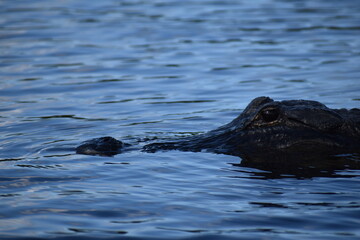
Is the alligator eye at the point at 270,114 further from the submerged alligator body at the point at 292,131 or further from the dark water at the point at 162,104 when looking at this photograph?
the dark water at the point at 162,104

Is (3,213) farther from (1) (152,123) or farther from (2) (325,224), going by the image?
(1) (152,123)

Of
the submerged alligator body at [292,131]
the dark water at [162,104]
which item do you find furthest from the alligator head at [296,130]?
the dark water at [162,104]

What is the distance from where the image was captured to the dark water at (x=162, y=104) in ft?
17.9

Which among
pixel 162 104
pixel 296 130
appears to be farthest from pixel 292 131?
pixel 162 104

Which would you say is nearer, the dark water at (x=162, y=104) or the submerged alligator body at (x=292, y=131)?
the dark water at (x=162, y=104)

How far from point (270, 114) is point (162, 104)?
3.58 meters

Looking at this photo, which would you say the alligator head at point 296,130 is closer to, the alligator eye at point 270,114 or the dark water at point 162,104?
the alligator eye at point 270,114

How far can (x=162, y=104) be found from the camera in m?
10.4

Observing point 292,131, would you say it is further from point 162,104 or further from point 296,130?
point 162,104

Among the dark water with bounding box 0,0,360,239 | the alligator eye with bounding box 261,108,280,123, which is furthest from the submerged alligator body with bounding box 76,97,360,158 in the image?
the dark water with bounding box 0,0,360,239

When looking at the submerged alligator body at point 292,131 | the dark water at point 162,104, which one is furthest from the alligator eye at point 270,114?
the dark water at point 162,104

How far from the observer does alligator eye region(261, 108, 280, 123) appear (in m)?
7.04

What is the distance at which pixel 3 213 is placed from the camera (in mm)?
5648

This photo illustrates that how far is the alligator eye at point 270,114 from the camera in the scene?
704 centimetres
